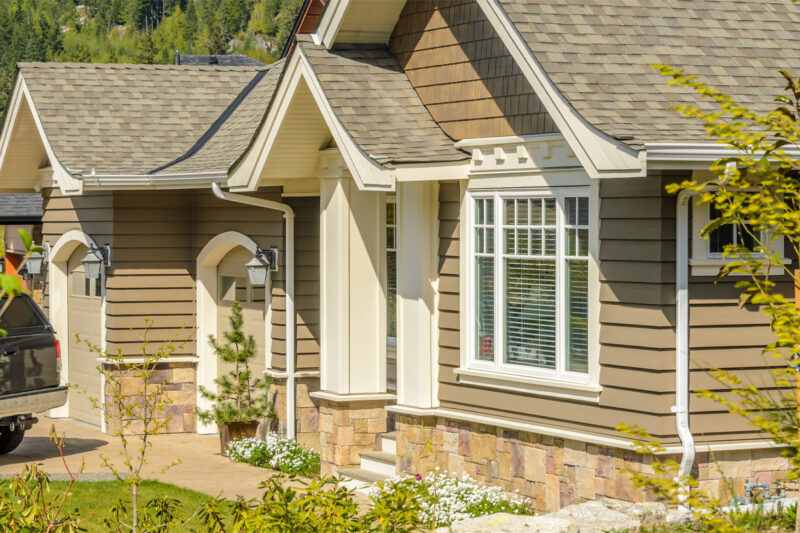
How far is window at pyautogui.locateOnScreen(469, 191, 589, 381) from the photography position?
401 inches

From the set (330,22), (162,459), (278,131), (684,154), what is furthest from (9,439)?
(684,154)

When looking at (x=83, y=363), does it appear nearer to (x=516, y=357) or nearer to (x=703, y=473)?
(x=516, y=357)

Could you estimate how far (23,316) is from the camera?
14.6 metres

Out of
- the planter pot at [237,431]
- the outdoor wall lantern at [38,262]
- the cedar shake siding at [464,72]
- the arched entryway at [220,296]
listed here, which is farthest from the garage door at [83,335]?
the cedar shake siding at [464,72]

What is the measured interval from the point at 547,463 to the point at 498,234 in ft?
6.54

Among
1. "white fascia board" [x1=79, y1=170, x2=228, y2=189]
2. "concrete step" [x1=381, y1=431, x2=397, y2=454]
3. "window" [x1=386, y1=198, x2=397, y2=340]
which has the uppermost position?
"white fascia board" [x1=79, y1=170, x2=228, y2=189]

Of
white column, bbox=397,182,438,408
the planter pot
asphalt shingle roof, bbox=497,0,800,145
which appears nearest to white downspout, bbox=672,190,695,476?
asphalt shingle roof, bbox=497,0,800,145

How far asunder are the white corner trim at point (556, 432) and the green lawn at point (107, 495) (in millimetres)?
2084

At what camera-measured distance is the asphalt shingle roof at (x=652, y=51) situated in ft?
31.0

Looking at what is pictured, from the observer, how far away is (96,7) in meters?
179

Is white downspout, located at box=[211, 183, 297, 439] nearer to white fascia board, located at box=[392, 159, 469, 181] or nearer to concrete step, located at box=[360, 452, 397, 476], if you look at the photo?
concrete step, located at box=[360, 452, 397, 476]

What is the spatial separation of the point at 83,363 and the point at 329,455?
6.59 m

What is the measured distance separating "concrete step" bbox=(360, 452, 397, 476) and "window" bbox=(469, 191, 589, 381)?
1.74 metres

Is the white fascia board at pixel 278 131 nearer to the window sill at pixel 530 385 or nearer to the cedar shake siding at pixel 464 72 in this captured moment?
the cedar shake siding at pixel 464 72
